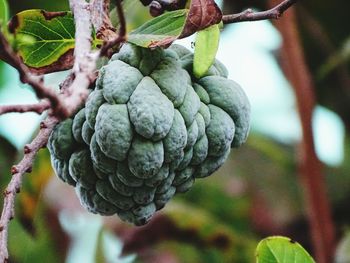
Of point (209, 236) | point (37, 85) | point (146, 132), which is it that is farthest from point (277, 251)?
point (209, 236)

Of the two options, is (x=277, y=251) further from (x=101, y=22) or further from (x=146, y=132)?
(x=101, y=22)

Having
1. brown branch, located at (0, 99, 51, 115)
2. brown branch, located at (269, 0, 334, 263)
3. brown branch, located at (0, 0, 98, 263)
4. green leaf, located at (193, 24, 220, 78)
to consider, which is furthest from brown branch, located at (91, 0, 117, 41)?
brown branch, located at (269, 0, 334, 263)

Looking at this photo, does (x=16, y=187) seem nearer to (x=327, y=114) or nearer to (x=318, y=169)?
(x=318, y=169)

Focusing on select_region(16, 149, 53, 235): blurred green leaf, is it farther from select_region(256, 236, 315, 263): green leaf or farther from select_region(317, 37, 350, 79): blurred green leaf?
select_region(317, 37, 350, 79): blurred green leaf

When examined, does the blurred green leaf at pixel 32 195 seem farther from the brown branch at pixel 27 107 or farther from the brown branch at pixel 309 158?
the brown branch at pixel 27 107

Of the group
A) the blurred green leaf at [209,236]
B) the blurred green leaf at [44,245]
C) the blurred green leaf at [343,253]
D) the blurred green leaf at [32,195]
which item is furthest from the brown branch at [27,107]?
the blurred green leaf at [44,245]

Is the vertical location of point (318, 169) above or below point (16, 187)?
below


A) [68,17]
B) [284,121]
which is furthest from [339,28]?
[68,17]

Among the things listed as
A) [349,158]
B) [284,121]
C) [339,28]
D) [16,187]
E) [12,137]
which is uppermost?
[16,187]
